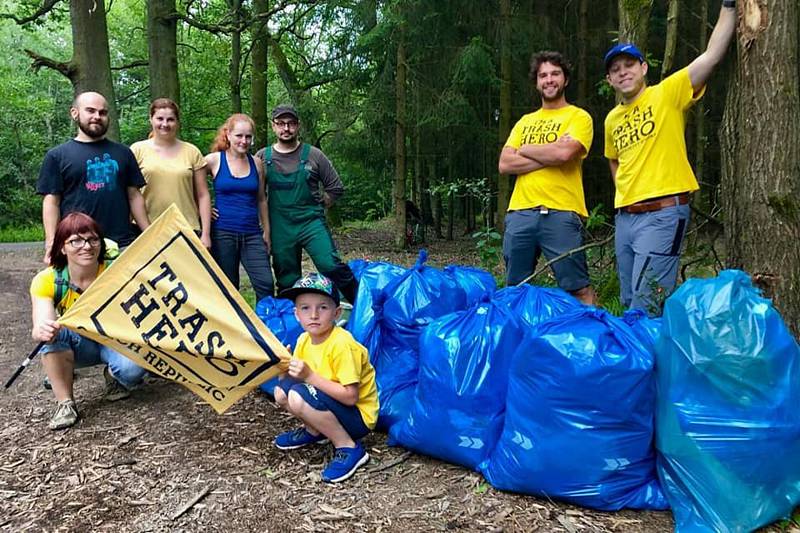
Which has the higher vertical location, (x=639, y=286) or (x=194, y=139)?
(x=194, y=139)

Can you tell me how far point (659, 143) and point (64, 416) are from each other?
3427 millimetres

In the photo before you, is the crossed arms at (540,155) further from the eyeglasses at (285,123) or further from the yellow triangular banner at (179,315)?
the yellow triangular banner at (179,315)

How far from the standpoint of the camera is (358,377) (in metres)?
2.67

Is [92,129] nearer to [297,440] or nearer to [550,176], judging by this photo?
[297,440]

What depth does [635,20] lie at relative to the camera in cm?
447

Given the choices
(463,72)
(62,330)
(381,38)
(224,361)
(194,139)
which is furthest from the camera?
(194,139)

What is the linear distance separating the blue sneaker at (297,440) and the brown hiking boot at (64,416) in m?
1.20

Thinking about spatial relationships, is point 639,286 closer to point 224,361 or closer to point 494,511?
point 494,511

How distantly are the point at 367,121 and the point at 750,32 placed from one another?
7.87 metres

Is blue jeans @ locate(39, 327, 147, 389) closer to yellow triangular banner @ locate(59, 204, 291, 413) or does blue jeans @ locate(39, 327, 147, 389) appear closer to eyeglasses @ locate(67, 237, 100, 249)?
eyeglasses @ locate(67, 237, 100, 249)

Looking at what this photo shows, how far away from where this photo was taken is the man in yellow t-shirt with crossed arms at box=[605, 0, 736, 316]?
2879 mm

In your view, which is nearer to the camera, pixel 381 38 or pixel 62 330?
pixel 62 330

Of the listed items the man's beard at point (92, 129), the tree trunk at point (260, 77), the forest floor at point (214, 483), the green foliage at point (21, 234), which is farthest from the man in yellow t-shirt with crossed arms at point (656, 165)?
the green foliage at point (21, 234)

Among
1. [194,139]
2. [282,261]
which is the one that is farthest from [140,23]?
[282,261]
